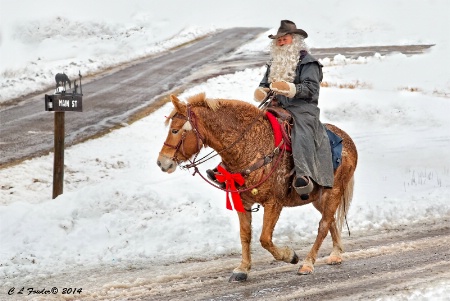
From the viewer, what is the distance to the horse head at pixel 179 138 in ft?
24.1

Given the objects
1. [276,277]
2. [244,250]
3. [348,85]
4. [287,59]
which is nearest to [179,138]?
[244,250]

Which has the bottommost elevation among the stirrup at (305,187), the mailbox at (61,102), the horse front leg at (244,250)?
the horse front leg at (244,250)

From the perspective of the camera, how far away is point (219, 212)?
1120cm

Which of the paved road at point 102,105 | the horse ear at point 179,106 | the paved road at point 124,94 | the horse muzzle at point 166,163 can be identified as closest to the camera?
the horse muzzle at point 166,163

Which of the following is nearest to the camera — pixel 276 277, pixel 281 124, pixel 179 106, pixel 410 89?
pixel 179 106

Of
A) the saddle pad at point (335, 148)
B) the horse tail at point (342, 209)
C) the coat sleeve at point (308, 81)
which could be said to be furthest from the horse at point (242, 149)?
the horse tail at point (342, 209)

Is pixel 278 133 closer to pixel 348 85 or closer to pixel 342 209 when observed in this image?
pixel 342 209

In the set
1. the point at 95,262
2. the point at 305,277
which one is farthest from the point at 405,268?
the point at 95,262

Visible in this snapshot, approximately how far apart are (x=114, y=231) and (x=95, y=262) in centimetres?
99

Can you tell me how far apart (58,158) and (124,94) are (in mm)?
11516

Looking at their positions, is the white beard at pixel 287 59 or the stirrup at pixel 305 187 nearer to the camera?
the stirrup at pixel 305 187

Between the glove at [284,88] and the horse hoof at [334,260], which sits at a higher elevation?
the glove at [284,88]

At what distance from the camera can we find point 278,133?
26.0ft

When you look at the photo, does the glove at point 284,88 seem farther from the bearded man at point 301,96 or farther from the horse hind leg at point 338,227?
the horse hind leg at point 338,227
